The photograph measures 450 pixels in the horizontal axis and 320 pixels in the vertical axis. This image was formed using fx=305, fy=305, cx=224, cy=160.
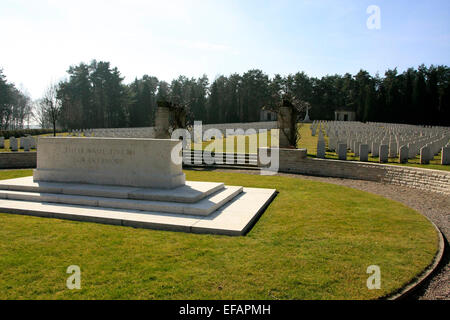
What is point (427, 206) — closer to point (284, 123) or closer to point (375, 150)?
point (375, 150)

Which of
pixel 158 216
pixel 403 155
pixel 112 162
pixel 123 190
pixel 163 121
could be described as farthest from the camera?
pixel 163 121

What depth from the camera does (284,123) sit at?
597 inches

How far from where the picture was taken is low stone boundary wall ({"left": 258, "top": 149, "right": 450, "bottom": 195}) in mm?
8992

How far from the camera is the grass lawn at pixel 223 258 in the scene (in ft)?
11.4

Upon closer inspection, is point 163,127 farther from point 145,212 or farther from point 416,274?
point 416,274

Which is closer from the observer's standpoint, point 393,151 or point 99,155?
point 99,155

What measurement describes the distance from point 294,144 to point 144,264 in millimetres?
12389

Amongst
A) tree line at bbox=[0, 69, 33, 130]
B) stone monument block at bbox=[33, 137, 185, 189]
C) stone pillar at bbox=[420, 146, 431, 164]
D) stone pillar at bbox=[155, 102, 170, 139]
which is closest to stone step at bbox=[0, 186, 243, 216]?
stone monument block at bbox=[33, 137, 185, 189]

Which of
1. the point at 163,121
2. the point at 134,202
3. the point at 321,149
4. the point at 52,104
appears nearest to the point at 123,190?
the point at 134,202

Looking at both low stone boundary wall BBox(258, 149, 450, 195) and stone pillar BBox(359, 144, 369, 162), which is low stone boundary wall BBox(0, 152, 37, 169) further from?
stone pillar BBox(359, 144, 369, 162)

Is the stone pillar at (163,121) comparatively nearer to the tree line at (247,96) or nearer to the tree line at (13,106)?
the tree line at (247,96)

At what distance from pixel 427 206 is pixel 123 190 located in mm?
7518

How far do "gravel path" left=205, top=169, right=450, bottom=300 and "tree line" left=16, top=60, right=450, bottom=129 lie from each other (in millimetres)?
39790

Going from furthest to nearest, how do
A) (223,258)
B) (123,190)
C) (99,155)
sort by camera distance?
(99,155) < (123,190) < (223,258)
